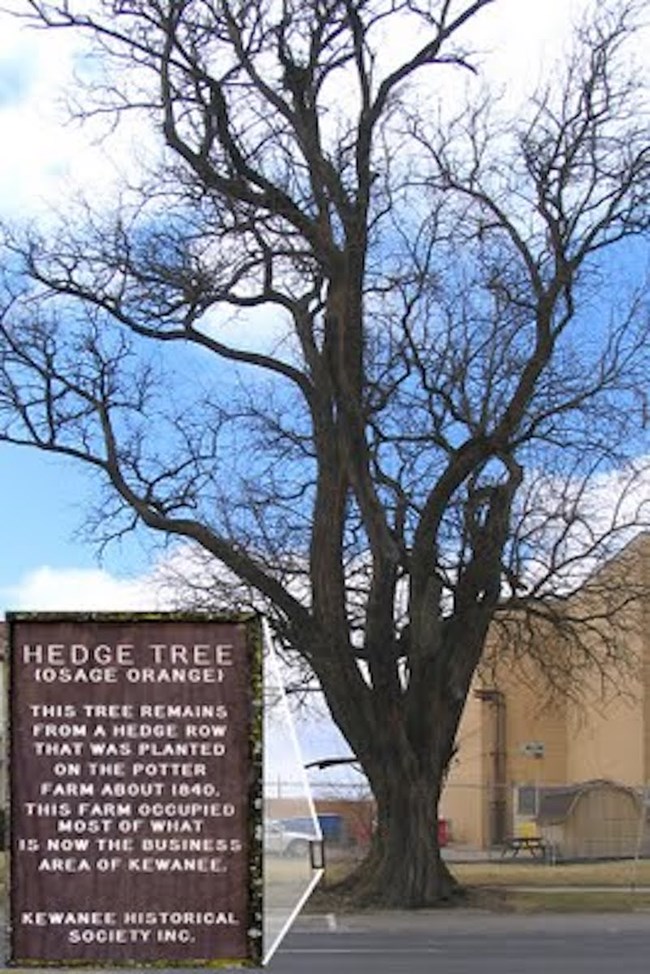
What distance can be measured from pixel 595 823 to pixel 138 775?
149 feet

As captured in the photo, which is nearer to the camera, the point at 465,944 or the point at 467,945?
the point at 467,945

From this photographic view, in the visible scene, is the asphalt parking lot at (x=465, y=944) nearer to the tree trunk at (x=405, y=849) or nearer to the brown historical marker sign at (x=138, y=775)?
the tree trunk at (x=405, y=849)

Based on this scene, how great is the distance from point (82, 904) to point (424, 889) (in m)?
25.3

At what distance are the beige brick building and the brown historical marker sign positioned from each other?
47188 millimetres

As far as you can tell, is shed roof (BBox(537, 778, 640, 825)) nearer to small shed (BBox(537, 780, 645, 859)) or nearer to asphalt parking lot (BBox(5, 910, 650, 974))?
small shed (BBox(537, 780, 645, 859))

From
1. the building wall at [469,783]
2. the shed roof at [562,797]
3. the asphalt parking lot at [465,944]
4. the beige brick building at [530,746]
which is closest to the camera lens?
the asphalt parking lot at [465,944]

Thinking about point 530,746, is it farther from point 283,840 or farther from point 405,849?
point 283,840

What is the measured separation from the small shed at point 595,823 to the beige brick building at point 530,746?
2.39 m

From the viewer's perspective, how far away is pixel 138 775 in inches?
252

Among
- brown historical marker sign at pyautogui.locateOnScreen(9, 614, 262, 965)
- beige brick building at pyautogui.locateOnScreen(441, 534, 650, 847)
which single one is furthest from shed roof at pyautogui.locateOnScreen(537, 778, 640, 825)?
brown historical marker sign at pyautogui.locateOnScreen(9, 614, 262, 965)

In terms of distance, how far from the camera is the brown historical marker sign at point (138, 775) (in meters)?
6.40

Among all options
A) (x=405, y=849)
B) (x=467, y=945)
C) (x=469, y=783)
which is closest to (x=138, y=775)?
(x=467, y=945)

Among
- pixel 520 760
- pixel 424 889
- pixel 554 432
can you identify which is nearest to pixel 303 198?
pixel 554 432

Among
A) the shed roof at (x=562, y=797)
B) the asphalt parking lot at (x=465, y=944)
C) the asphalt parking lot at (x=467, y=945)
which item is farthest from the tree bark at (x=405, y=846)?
the shed roof at (x=562, y=797)
